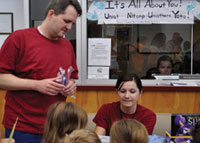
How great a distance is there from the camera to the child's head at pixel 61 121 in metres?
1.85

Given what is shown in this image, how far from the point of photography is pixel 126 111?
8.61 feet

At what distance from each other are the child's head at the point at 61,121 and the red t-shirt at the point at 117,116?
74cm

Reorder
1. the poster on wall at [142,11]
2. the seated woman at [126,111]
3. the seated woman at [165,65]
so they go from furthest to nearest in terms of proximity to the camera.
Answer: the seated woman at [165,65]
the poster on wall at [142,11]
the seated woman at [126,111]

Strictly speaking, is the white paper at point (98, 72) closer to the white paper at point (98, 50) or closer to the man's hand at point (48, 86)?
the white paper at point (98, 50)

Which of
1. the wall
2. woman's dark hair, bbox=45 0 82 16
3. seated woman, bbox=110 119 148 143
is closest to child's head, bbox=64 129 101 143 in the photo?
seated woman, bbox=110 119 148 143

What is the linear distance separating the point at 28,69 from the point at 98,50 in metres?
1.57

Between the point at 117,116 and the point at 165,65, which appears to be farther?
the point at 165,65

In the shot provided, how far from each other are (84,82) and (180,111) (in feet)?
3.98

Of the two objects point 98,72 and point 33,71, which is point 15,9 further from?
point 33,71

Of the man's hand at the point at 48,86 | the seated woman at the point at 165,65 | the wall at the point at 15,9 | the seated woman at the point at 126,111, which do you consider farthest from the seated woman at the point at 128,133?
the wall at the point at 15,9

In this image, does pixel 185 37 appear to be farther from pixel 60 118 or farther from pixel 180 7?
pixel 60 118

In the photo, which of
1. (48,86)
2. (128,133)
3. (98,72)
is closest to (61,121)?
(48,86)

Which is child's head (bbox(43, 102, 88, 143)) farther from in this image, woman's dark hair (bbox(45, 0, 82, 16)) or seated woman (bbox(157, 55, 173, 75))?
seated woman (bbox(157, 55, 173, 75))

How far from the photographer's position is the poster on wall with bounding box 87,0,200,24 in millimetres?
3414
